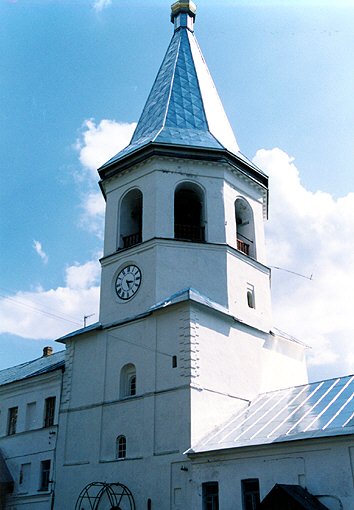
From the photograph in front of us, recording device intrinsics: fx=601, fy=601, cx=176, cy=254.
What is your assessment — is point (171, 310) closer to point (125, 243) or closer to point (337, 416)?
point (125, 243)

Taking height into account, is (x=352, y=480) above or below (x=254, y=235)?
below

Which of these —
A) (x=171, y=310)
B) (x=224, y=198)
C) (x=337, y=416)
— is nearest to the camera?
(x=337, y=416)

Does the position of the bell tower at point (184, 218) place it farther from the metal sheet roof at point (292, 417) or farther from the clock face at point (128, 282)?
the metal sheet roof at point (292, 417)

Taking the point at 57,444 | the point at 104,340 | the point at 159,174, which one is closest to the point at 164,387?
the point at 104,340

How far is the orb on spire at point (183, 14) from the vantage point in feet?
109

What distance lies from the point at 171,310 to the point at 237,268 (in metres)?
3.84

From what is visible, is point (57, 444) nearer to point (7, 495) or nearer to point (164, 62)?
point (7, 495)

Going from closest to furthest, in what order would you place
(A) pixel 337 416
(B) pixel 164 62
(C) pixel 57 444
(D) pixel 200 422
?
(A) pixel 337 416
(D) pixel 200 422
(C) pixel 57 444
(B) pixel 164 62

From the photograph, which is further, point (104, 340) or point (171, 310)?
point (104, 340)

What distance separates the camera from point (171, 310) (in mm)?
21578

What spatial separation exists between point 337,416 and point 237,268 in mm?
8191

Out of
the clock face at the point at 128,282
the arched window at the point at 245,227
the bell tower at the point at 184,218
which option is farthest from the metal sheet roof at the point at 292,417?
the arched window at the point at 245,227


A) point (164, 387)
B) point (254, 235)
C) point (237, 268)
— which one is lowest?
point (164, 387)

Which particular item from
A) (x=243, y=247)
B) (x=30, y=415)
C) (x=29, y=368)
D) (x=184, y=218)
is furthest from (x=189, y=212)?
(x=29, y=368)
